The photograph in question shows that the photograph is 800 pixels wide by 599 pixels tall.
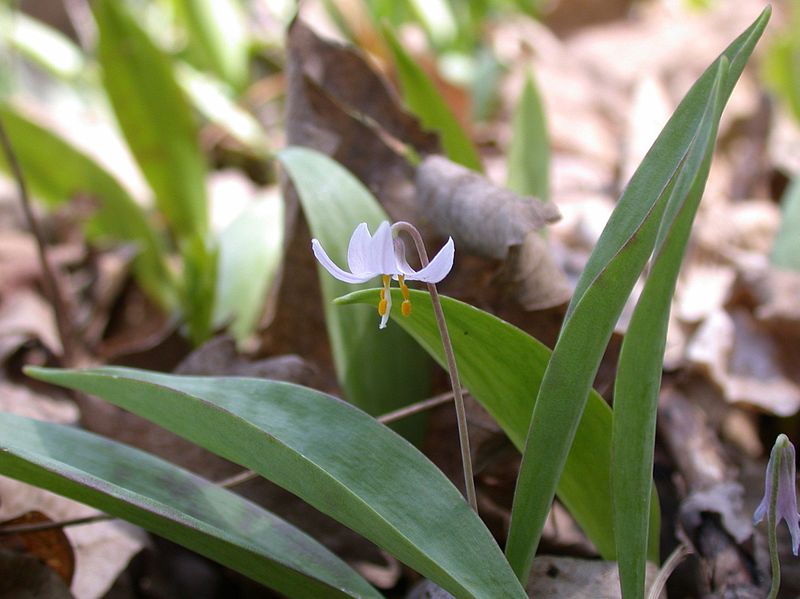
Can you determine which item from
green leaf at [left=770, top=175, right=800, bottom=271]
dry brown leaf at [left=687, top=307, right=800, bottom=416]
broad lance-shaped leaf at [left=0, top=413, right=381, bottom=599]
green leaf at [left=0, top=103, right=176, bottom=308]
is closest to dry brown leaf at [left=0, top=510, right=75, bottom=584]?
broad lance-shaped leaf at [left=0, top=413, right=381, bottom=599]

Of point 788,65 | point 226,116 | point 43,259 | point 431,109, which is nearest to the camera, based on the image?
point 43,259

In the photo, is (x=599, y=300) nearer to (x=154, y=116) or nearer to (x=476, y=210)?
(x=476, y=210)

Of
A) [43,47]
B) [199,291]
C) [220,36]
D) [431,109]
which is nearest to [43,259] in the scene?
[199,291]

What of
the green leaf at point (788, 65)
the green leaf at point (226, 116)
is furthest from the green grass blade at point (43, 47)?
the green leaf at point (788, 65)

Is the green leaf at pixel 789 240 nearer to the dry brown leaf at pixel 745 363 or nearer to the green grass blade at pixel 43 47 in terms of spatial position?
the dry brown leaf at pixel 745 363

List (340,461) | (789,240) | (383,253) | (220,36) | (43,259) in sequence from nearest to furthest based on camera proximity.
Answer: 1. (383,253)
2. (340,461)
3. (43,259)
4. (789,240)
5. (220,36)

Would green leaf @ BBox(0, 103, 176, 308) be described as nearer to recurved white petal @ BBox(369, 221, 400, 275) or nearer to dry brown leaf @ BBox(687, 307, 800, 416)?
dry brown leaf @ BBox(687, 307, 800, 416)

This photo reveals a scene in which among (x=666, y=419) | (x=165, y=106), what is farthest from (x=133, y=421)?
(x=165, y=106)
